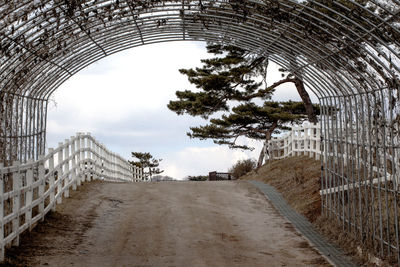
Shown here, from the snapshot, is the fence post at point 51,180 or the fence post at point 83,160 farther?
the fence post at point 83,160

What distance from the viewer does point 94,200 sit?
13.4 meters

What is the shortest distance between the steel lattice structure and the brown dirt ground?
25cm

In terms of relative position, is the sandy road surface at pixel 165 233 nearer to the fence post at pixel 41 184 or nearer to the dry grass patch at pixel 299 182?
the fence post at pixel 41 184

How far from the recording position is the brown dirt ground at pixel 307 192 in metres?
9.29

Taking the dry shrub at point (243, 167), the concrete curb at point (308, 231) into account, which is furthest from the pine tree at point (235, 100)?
the concrete curb at point (308, 231)

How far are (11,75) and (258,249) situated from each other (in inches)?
253

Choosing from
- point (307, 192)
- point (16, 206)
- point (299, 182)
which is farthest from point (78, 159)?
point (16, 206)

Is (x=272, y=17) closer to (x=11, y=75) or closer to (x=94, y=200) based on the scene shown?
(x=11, y=75)

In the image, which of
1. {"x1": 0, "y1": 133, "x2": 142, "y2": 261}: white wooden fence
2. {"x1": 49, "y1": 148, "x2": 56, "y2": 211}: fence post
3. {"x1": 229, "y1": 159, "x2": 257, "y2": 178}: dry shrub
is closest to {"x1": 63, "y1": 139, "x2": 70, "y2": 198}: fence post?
{"x1": 0, "y1": 133, "x2": 142, "y2": 261}: white wooden fence

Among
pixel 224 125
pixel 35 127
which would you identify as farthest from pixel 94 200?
pixel 224 125

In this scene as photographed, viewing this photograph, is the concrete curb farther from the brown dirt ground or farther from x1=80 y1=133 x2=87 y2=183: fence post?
x1=80 y1=133 x2=87 y2=183: fence post

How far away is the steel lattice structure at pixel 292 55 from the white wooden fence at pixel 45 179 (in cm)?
83

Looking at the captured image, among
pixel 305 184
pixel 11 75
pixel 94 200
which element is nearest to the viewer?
pixel 11 75

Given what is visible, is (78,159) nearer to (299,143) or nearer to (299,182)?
(299,182)
